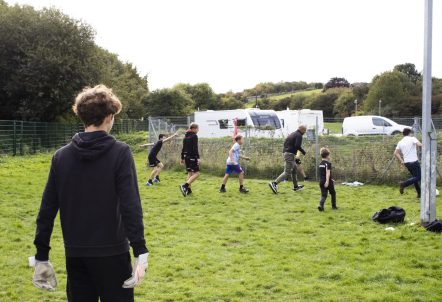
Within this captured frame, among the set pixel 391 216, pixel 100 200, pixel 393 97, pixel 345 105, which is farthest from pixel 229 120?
pixel 345 105

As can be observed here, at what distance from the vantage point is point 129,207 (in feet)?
9.89

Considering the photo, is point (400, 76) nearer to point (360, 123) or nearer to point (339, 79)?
point (339, 79)

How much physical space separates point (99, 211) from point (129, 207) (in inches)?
7.5

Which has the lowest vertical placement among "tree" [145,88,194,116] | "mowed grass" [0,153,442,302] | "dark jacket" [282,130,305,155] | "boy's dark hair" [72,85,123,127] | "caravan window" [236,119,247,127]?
"mowed grass" [0,153,442,302]

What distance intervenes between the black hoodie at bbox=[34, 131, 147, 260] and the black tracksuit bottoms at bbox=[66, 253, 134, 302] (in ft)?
0.15

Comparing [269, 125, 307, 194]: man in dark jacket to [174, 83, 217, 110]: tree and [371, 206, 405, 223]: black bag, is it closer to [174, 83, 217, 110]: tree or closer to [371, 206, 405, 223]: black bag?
[371, 206, 405, 223]: black bag

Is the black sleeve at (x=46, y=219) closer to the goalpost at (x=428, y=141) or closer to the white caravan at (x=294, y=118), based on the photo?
the goalpost at (x=428, y=141)

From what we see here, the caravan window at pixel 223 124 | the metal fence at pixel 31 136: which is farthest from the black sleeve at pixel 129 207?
the caravan window at pixel 223 124

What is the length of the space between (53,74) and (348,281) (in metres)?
27.2

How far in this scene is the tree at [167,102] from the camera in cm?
5416

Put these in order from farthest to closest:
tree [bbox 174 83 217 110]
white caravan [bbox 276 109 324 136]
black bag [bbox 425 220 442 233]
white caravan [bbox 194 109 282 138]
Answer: tree [bbox 174 83 217 110], white caravan [bbox 276 109 324 136], white caravan [bbox 194 109 282 138], black bag [bbox 425 220 442 233]

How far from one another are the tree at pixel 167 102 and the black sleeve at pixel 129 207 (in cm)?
5151

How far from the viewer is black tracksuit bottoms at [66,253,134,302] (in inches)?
118

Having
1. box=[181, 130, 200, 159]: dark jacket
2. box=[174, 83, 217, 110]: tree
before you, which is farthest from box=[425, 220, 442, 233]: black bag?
box=[174, 83, 217, 110]: tree
